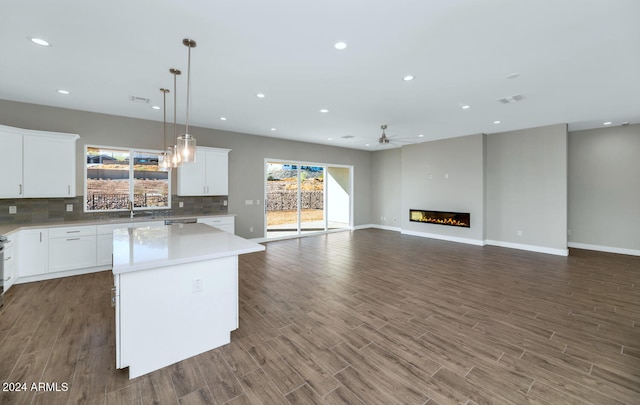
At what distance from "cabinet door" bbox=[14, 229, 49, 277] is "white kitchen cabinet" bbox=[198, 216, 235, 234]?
2.30m

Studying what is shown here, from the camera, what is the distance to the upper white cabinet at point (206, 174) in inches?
224

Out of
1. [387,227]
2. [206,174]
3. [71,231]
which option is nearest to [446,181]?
[387,227]

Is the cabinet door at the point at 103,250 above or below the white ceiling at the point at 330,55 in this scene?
below

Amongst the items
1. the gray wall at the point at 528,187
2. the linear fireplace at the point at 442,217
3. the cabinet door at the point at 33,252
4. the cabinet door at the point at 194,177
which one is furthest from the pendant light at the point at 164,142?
the gray wall at the point at 528,187

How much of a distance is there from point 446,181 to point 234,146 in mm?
5827

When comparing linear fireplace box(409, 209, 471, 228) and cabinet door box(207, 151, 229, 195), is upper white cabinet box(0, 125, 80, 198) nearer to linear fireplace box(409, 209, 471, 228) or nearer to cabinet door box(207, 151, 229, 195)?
cabinet door box(207, 151, 229, 195)

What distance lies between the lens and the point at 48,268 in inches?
163

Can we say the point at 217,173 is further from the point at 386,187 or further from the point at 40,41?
the point at 386,187

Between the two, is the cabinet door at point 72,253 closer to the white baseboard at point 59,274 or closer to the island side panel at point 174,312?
the white baseboard at point 59,274

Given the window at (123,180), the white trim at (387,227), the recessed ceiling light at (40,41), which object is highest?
the recessed ceiling light at (40,41)

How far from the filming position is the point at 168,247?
2.52m

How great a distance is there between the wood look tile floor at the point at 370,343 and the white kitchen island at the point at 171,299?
143mm

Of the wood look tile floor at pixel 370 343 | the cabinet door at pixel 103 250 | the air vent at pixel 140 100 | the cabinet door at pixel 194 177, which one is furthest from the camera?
the cabinet door at pixel 194 177

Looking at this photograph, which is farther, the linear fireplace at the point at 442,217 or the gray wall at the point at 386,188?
the gray wall at the point at 386,188
